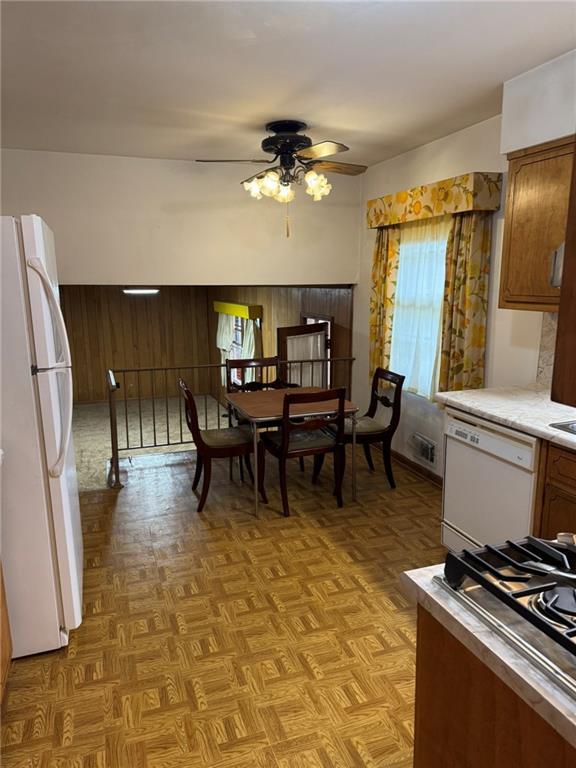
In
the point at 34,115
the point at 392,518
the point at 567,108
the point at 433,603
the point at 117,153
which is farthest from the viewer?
the point at 117,153

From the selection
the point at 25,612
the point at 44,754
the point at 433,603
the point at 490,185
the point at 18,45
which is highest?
the point at 18,45

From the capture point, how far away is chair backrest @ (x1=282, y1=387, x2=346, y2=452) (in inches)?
136

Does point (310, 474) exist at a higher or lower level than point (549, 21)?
lower

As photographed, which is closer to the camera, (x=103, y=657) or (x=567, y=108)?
(x=103, y=657)

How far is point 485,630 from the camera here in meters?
1.05

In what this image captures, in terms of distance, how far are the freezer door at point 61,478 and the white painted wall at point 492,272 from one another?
8.57 ft

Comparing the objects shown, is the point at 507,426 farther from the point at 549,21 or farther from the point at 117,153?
the point at 117,153

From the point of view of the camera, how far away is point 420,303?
416 cm

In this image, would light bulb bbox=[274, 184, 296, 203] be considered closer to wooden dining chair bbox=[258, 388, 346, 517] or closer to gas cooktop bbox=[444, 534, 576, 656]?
wooden dining chair bbox=[258, 388, 346, 517]

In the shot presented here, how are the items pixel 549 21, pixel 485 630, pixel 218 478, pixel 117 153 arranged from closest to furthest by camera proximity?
pixel 485 630 → pixel 549 21 → pixel 117 153 → pixel 218 478

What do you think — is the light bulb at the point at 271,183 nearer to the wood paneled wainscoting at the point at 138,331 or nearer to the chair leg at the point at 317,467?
the chair leg at the point at 317,467

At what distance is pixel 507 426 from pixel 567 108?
1.52 m

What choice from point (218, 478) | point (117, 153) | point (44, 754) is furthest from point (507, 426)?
point (117, 153)

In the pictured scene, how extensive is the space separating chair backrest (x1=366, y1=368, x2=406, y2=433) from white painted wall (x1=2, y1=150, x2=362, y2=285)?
3.84ft
